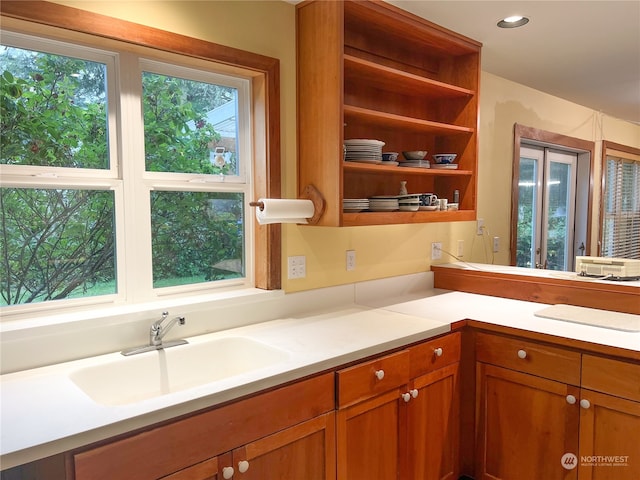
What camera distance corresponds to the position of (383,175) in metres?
2.45

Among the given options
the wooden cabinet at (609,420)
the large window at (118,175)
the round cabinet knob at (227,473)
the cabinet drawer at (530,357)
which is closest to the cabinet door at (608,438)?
the wooden cabinet at (609,420)

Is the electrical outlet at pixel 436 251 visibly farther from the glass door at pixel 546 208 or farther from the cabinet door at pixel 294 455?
the cabinet door at pixel 294 455

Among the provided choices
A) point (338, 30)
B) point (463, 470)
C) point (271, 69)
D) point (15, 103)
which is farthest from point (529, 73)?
point (15, 103)

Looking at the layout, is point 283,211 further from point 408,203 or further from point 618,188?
point 618,188

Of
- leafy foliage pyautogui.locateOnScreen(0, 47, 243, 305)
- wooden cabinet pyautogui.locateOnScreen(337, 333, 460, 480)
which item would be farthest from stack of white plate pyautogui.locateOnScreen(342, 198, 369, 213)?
wooden cabinet pyautogui.locateOnScreen(337, 333, 460, 480)

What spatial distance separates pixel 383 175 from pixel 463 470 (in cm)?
153

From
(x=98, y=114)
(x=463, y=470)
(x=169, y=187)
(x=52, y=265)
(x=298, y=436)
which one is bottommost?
(x=463, y=470)

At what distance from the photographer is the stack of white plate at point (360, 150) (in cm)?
209

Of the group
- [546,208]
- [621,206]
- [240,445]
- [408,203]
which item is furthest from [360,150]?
[621,206]

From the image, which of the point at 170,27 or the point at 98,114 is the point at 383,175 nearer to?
the point at 170,27

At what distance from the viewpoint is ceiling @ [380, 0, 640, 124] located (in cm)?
212

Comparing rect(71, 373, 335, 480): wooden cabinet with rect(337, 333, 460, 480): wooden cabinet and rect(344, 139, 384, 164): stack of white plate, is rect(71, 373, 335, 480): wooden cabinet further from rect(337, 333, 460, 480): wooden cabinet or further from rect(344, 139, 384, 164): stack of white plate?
rect(344, 139, 384, 164): stack of white plate

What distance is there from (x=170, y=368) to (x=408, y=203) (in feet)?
4.41

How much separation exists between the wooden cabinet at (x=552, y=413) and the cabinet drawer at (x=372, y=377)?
0.50 meters
